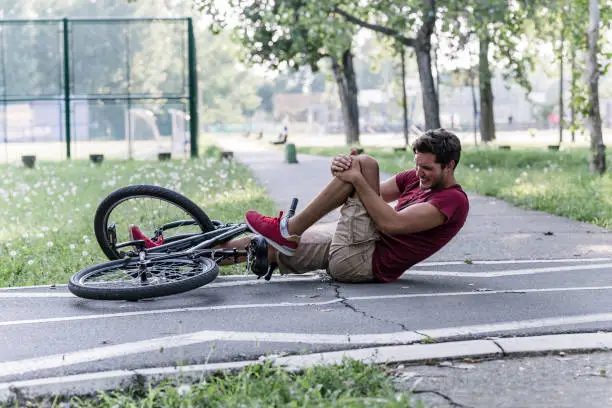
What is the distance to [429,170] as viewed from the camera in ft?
20.7

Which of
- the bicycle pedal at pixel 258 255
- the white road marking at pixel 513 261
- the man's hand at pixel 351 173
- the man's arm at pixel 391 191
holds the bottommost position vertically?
the white road marking at pixel 513 261

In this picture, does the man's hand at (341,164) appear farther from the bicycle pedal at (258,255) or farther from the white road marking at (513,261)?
the white road marking at (513,261)

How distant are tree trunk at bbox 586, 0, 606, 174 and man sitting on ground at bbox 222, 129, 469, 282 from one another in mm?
10254

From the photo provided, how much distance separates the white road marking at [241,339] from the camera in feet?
15.3

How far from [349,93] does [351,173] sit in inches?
1335

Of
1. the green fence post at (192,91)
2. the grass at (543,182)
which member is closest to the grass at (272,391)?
the grass at (543,182)

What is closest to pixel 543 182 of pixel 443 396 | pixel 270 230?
pixel 270 230

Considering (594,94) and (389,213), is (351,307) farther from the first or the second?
(594,94)

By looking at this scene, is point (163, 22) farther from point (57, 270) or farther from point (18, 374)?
point (18, 374)

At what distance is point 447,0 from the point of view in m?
24.2

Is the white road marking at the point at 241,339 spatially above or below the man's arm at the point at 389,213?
below

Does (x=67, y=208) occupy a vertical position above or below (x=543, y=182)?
below

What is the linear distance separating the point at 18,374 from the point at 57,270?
3247mm

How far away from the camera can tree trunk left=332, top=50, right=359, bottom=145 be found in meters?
39.4
